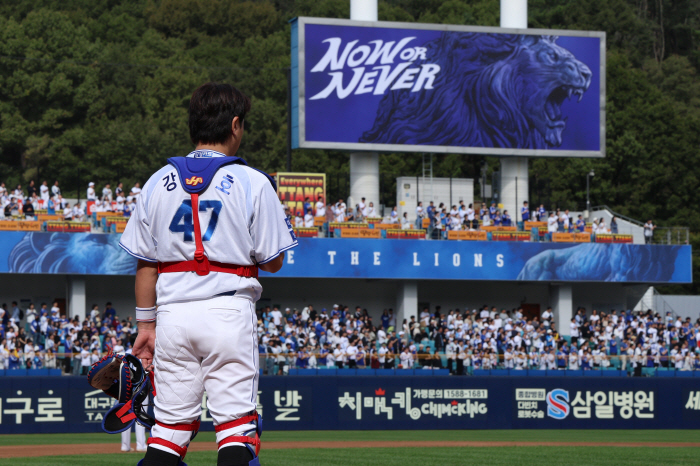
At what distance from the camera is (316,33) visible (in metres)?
35.2

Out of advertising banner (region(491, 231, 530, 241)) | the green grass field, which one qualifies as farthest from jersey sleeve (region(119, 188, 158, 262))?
advertising banner (region(491, 231, 530, 241))

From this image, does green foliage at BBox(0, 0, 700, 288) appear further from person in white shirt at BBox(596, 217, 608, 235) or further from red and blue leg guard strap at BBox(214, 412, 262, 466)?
red and blue leg guard strap at BBox(214, 412, 262, 466)

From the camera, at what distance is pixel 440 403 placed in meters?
25.5

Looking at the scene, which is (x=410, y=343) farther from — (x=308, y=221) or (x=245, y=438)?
(x=245, y=438)

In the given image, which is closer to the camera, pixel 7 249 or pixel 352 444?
pixel 352 444

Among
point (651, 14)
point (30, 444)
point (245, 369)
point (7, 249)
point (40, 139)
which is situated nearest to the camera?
point (245, 369)

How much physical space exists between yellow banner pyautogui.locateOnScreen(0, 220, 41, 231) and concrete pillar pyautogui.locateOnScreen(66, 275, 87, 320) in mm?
2817

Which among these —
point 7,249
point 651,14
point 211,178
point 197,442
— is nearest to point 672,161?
point 651,14

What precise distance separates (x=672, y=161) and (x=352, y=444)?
46259mm

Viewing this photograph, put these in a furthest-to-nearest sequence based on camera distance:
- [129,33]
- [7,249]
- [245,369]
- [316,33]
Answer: [129,33], [316,33], [7,249], [245,369]

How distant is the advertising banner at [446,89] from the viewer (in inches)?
1389

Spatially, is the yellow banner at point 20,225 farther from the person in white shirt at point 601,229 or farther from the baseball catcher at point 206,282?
the baseball catcher at point 206,282

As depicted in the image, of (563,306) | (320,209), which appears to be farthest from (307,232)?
(563,306)

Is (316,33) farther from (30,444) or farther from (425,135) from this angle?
(30,444)
